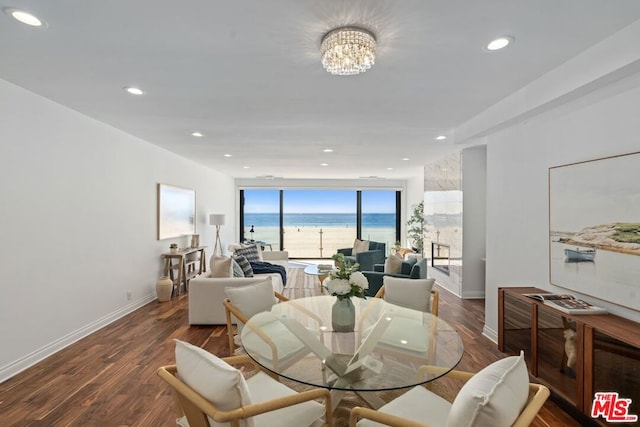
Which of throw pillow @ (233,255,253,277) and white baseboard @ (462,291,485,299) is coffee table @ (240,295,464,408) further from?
white baseboard @ (462,291,485,299)

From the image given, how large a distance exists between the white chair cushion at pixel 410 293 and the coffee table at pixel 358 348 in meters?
0.16

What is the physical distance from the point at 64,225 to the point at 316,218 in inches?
316

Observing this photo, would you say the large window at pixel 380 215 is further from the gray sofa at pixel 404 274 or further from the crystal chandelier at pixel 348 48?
the crystal chandelier at pixel 348 48

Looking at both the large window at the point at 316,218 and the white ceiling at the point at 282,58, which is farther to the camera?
the large window at the point at 316,218

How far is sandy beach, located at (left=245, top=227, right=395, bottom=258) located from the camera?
1045cm

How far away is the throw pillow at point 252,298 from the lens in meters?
2.65

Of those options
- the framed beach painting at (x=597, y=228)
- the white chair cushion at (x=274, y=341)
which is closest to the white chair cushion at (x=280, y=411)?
the white chair cushion at (x=274, y=341)

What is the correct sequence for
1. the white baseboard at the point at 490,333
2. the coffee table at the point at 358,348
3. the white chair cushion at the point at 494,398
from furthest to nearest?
the white baseboard at the point at 490,333 < the coffee table at the point at 358,348 < the white chair cushion at the point at 494,398

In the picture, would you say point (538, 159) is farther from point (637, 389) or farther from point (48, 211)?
point (48, 211)

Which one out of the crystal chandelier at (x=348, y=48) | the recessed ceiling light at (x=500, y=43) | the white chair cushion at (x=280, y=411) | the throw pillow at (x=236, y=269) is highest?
the recessed ceiling light at (x=500, y=43)

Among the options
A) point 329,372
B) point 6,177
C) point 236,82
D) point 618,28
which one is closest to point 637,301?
point 618,28

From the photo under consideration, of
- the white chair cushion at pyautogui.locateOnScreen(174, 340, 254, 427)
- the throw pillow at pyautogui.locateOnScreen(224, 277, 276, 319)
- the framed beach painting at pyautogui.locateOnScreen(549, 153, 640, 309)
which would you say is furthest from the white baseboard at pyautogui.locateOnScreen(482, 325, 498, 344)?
the white chair cushion at pyautogui.locateOnScreen(174, 340, 254, 427)

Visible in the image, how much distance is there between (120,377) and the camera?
2.82 metres

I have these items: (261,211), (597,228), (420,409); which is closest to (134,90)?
(420,409)
